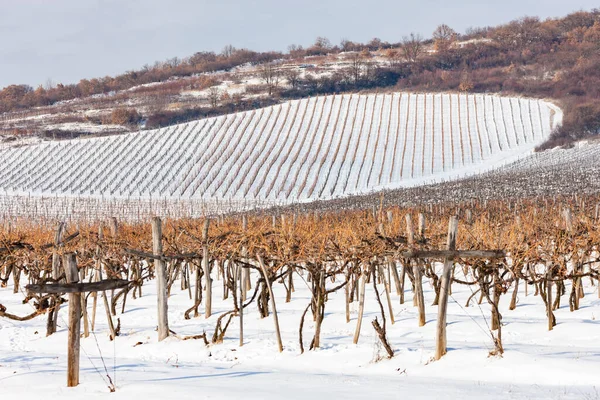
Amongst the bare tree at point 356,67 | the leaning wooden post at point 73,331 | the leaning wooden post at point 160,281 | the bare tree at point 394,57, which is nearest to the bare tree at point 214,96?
the bare tree at point 356,67

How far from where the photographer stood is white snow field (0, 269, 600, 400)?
24.6ft

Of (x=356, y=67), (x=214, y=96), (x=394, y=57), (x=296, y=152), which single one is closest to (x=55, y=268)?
(x=296, y=152)

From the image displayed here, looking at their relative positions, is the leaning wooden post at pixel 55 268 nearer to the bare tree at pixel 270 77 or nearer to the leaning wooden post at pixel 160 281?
the leaning wooden post at pixel 160 281

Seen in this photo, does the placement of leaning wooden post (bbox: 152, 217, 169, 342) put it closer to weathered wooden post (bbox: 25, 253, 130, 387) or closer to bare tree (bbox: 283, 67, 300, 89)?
weathered wooden post (bbox: 25, 253, 130, 387)

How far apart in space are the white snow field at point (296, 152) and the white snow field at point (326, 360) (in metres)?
34.3

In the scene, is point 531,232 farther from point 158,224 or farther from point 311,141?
point 311,141

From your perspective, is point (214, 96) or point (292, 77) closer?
point (214, 96)

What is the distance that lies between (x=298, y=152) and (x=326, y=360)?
165 ft

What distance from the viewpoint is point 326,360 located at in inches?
434

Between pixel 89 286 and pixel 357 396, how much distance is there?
135 inches

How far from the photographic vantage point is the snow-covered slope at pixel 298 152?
54.4 m

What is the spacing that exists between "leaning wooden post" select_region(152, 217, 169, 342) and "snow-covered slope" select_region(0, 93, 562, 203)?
3669 cm

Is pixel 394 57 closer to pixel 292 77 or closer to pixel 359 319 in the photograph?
pixel 292 77

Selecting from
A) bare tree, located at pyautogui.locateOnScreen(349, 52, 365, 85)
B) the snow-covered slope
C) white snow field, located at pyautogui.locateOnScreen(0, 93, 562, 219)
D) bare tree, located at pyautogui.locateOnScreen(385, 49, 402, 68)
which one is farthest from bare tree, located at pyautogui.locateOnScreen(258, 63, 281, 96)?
white snow field, located at pyautogui.locateOnScreen(0, 93, 562, 219)
